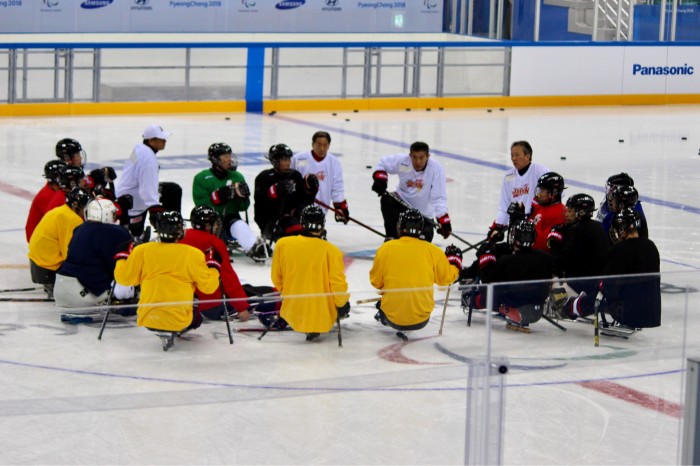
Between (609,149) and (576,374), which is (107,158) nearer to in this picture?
(609,149)

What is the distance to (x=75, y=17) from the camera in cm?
→ 2650

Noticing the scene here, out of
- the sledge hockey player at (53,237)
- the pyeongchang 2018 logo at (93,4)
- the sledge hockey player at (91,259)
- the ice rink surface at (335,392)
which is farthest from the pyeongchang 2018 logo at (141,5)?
the ice rink surface at (335,392)

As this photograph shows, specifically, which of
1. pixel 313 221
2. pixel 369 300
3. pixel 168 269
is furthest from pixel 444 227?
pixel 369 300

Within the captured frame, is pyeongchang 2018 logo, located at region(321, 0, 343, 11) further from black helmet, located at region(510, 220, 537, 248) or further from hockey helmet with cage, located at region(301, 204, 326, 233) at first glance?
hockey helmet with cage, located at region(301, 204, 326, 233)

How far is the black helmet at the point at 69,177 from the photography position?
837cm

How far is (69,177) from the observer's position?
8.37 m

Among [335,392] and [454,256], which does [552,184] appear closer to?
[454,256]

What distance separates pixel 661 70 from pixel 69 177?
15574mm

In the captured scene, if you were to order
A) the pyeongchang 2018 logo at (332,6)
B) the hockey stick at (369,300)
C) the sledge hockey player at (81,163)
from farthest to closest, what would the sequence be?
the pyeongchang 2018 logo at (332,6), the sledge hockey player at (81,163), the hockey stick at (369,300)

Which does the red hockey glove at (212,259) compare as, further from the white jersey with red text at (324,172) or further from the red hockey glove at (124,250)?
the white jersey with red text at (324,172)

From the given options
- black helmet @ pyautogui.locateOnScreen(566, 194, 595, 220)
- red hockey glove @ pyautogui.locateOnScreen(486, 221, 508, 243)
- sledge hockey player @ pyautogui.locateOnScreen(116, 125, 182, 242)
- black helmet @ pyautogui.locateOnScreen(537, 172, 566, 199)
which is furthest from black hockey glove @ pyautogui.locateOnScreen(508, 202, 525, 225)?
sledge hockey player @ pyautogui.locateOnScreen(116, 125, 182, 242)

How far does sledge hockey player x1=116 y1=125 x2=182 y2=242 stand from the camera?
9.48m

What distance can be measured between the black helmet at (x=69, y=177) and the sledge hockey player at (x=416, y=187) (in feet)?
8.22

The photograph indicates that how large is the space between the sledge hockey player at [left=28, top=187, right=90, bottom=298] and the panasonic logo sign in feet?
50.9
